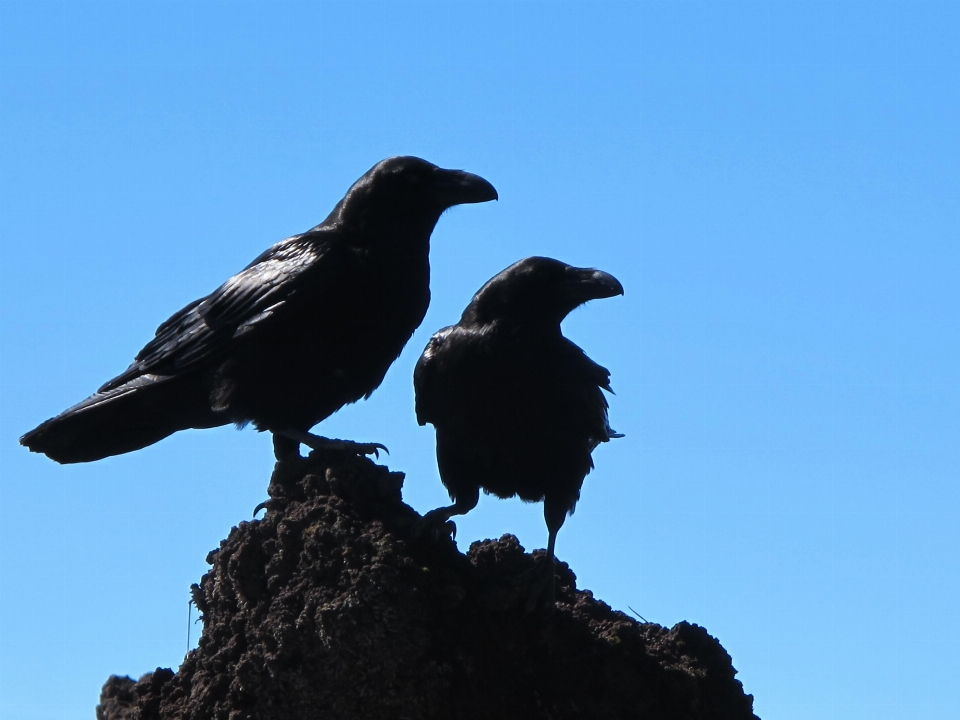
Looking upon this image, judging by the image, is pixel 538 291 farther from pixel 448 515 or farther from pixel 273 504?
pixel 273 504

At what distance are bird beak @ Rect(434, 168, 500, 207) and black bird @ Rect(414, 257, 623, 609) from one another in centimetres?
61

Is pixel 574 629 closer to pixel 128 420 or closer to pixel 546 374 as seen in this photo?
pixel 546 374

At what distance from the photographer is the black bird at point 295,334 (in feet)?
29.7

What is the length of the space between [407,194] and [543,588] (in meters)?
3.14

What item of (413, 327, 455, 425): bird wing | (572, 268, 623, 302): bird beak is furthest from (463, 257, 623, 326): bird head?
(413, 327, 455, 425): bird wing

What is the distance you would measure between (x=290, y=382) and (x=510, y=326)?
1604 mm

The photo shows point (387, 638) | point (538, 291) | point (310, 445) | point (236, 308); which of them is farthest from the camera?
point (538, 291)

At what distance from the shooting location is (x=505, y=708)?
7.02 m

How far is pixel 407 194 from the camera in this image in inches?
376

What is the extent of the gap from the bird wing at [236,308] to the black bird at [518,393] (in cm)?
116

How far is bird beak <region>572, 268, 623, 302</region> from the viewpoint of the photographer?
9.70 meters

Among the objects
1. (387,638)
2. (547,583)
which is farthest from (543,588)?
(387,638)

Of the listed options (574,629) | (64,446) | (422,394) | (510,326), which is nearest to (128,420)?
(64,446)

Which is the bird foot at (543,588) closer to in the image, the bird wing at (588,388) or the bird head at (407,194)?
the bird wing at (588,388)
